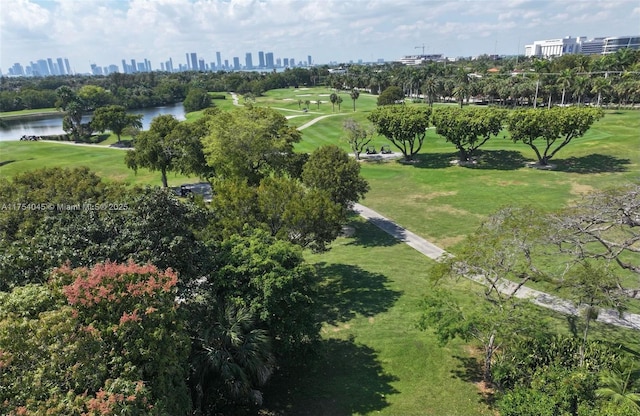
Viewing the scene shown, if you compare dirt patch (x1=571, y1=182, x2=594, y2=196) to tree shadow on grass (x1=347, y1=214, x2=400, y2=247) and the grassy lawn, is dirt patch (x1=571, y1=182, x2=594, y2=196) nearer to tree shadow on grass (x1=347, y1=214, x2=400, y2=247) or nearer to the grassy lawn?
tree shadow on grass (x1=347, y1=214, x2=400, y2=247)

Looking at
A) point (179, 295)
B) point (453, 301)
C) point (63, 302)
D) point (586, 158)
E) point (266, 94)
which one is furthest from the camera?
point (266, 94)

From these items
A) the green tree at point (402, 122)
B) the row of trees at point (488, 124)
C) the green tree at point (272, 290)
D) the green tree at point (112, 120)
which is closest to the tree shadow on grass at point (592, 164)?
the row of trees at point (488, 124)

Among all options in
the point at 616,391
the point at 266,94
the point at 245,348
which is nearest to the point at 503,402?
the point at 616,391

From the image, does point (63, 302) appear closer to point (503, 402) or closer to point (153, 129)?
point (503, 402)

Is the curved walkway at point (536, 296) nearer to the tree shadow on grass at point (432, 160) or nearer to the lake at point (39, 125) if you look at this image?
the tree shadow on grass at point (432, 160)

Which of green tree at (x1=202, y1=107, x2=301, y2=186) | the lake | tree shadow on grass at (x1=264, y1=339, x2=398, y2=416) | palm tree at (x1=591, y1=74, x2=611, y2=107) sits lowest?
tree shadow on grass at (x1=264, y1=339, x2=398, y2=416)

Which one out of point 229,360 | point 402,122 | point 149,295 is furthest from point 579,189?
point 149,295

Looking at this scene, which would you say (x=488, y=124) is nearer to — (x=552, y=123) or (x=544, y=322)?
(x=552, y=123)

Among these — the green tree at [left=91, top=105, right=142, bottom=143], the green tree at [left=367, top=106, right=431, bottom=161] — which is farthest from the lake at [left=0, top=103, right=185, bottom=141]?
the green tree at [left=367, top=106, right=431, bottom=161]
